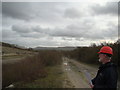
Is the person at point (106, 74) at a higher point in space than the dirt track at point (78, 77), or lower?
higher

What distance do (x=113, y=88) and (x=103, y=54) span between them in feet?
1.76

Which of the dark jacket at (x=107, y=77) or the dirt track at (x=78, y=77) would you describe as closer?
the dark jacket at (x=107, y=77)

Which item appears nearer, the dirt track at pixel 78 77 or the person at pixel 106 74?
the person at pixel 106 74

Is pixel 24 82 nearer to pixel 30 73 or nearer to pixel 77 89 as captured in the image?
pixel 30 73

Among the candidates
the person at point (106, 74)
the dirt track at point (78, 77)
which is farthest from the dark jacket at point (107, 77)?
the dirt track at point (78, 77)

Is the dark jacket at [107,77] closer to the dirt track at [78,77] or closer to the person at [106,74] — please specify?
the person at [106,74]

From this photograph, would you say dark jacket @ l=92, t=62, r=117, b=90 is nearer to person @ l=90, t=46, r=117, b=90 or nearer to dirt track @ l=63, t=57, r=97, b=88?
person @ l=90, t=46, r=117, b=90

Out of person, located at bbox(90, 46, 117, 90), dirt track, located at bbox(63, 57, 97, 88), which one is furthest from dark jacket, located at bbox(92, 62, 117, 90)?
dirt track, located at bbox(63, 57, 97, 88)

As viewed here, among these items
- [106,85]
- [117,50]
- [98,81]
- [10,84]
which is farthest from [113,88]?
[117,50]

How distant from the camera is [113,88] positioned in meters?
1.96

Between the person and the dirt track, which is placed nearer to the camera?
the person

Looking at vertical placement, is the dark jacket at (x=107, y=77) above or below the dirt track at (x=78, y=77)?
above

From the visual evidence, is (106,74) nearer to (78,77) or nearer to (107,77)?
(107,77)

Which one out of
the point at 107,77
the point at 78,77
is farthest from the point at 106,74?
the point at 78,77
